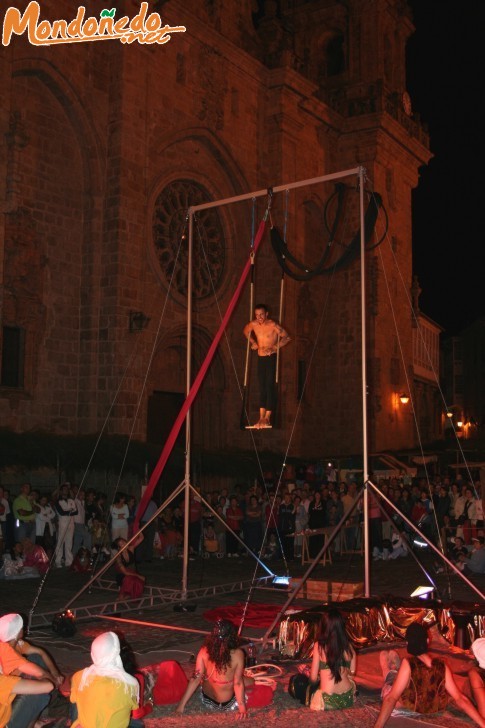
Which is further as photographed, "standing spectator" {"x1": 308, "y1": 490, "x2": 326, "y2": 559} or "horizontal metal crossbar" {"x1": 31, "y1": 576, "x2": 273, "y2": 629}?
"standing spectator" {"x1": 308, "y1": 490, "x2": 326, "y2": 559}

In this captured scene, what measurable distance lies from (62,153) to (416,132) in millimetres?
17482

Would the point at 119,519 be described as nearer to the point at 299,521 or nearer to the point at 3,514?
the point at 3,514

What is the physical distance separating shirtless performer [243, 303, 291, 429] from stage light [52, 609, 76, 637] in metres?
4.03

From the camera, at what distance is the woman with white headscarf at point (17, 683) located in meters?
5.51

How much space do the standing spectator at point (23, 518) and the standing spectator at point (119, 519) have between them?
153 centimetres

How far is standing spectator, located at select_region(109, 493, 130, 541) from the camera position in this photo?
627 inches

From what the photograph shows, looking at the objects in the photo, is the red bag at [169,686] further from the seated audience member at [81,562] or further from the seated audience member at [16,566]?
the seated audience member at [81,562]

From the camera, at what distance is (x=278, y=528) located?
17.5 m

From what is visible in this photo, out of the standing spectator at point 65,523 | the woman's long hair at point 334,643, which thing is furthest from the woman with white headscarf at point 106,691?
the standing spectator at point 65,523

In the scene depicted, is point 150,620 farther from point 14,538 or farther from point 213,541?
point 213,541

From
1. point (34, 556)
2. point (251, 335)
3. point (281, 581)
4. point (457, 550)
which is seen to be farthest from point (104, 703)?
point (457, 550)

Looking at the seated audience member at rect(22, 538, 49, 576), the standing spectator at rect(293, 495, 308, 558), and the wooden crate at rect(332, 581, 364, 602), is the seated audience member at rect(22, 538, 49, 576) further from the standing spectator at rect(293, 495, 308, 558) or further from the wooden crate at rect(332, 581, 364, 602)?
the standing spectator at rect(293, 495, 308, 558)

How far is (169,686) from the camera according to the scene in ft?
24.5

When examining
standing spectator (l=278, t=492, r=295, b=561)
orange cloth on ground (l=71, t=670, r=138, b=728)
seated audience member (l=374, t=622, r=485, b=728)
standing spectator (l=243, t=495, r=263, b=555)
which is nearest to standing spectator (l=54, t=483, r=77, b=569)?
standing spectator (l=243, t=495, r=263, b=555)
